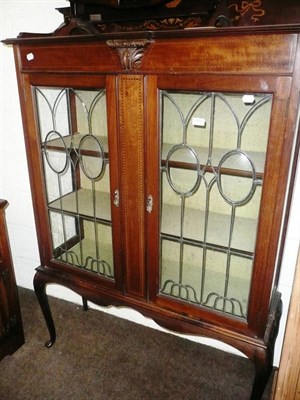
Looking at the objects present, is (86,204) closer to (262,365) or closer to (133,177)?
(133,177)

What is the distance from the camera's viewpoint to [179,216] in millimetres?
1358

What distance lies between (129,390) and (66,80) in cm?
153

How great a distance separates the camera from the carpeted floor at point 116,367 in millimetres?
1661

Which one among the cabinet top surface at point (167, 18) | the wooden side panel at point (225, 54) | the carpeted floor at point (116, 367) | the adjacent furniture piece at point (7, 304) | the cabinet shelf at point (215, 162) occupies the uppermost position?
the cabinet top surface at point (167, 18)

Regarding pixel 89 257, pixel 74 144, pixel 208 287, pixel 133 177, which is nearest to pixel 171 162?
pixel 133 177

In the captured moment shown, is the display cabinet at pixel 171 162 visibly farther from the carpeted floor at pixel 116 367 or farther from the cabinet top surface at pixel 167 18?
the carpeted floor at pixel 116 367

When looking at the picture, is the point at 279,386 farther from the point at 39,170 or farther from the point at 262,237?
the point at 39,170

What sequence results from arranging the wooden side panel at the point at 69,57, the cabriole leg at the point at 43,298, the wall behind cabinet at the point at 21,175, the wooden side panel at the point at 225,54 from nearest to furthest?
the wooden side panel at the point at 225,54, the wooden side panel at the point at 69,57, the wall behind cabinet at the point at 21,175, the cabriole leg at the point at 43,298

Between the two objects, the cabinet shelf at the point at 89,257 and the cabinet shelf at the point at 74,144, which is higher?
the cabinet shelf at the point at 74,144

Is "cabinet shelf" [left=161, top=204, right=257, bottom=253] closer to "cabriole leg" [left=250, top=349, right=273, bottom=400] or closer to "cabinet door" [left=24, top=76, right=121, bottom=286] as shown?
"cabinet door" [left=24, top=76, right=121, bottom=286]

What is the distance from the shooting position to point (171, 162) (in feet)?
4.05

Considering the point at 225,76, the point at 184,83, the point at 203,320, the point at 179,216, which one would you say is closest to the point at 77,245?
the point at 179,216

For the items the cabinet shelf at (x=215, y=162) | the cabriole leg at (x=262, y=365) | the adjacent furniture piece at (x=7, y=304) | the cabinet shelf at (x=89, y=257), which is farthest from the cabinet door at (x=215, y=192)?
the adjacent furniture piece at (x=7, y=304)

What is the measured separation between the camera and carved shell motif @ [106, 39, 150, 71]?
1086 mm
